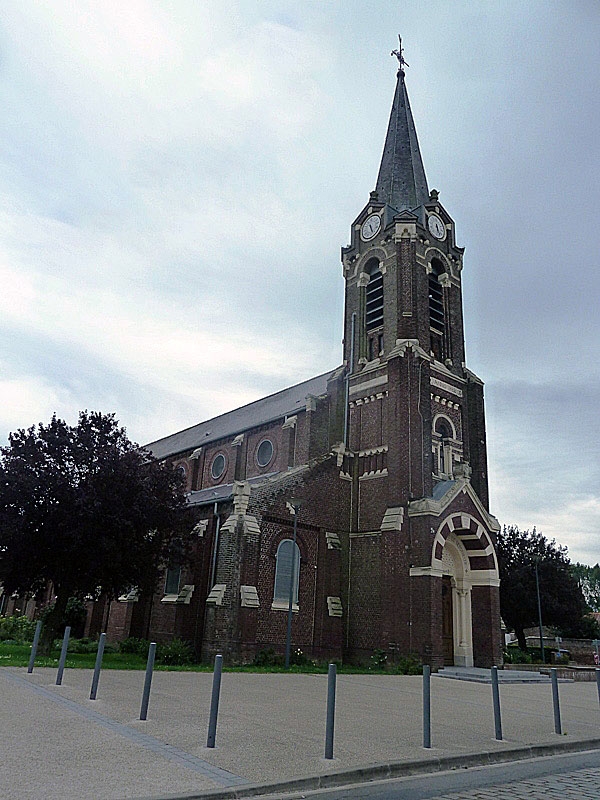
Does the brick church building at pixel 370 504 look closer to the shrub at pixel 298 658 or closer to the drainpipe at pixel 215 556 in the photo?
the drainpipe at pixel 215 556

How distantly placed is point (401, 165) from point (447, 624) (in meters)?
26.0

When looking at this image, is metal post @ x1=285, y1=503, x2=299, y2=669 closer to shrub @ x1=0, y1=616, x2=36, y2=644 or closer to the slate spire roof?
shrub @ x1=0, y1=616, x2=36, y2=644

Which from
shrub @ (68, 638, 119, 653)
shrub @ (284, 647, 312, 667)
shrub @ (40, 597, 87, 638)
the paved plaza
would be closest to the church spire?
shrub @ (284, 647, 312, 667)

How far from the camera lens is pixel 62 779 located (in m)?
6.26

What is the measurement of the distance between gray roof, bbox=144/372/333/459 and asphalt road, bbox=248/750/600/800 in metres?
23.7

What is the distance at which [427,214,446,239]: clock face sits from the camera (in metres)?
34.4

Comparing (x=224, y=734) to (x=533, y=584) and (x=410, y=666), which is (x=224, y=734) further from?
(x=533, y=584)

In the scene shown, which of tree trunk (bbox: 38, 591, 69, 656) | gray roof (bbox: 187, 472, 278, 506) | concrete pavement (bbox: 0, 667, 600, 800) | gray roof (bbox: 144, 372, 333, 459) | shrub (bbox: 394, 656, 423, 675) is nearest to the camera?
concrete pavement (bbox: 0, 667, 600, 800)

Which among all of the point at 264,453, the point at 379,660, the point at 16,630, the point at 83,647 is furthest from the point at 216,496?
the point at 16,630

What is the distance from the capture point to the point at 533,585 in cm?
4078

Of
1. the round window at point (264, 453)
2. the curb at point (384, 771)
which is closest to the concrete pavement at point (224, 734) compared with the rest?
the curb at point (384, 771)

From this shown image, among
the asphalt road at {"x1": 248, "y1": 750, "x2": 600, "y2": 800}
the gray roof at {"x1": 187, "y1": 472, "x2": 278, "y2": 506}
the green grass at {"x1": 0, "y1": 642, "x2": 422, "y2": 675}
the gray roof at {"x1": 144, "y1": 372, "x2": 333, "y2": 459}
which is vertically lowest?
the asphalt road at {"x1": 248, "y1": 750, "x2": 600, "y2": 800}

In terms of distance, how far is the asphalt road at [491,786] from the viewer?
6652 mm

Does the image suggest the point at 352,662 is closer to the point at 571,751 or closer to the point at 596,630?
the point at 571,751
